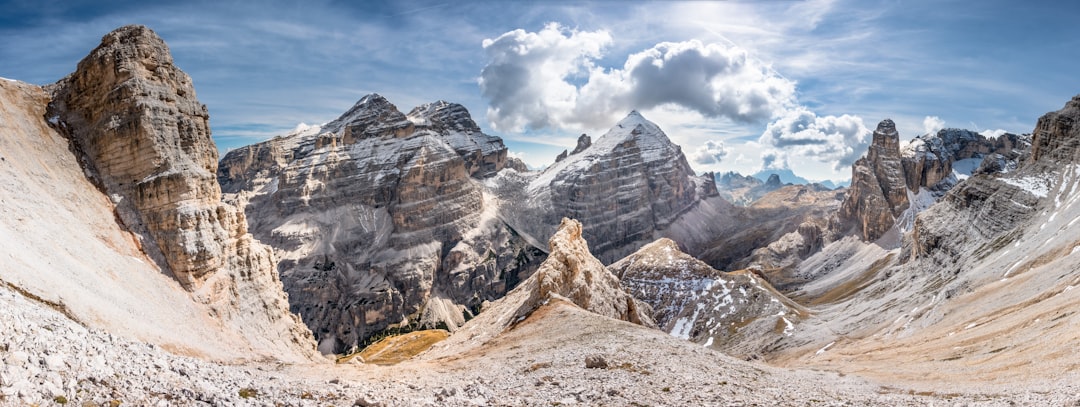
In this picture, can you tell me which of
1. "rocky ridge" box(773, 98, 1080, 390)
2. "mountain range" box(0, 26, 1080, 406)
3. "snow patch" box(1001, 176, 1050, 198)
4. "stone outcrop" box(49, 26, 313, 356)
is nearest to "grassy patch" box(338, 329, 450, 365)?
"mountain range" box(0, 26, 1080, 406)

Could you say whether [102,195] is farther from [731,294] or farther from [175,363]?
[731,294]

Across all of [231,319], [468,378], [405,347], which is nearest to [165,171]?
[231,319]

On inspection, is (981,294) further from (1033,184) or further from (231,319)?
(231,319)

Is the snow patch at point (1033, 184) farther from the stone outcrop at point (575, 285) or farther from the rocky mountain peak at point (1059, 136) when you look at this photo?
the stone outcrop at point (575, 285)

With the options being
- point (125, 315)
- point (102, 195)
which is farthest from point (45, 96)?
point (125, 315)

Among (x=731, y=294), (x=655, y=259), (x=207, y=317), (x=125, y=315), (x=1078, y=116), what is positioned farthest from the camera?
(x=655, y=259)

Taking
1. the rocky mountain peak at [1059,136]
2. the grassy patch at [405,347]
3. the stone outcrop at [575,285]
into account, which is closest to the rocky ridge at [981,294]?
the rocky mountain peak at [1059,136]

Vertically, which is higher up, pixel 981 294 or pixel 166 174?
pixel 166 174
